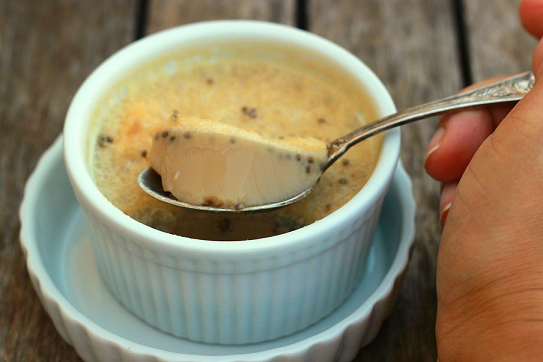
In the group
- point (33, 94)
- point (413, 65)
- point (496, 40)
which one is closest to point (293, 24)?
point (413, 65)

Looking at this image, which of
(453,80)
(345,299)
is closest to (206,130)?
(345,299)

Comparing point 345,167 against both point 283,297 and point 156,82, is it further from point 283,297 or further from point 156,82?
point 156,82

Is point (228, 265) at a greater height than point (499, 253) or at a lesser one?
lesser

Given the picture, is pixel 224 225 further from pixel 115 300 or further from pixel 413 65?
pixel 413 65

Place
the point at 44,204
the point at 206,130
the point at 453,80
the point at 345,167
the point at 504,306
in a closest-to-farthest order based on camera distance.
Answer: the point at 504,306 → the point at 206,130 → the point at 345,167 → the point at 44,204 → the point at 453,80

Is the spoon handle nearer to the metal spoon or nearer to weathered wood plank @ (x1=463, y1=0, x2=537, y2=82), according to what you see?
the metal spoon
